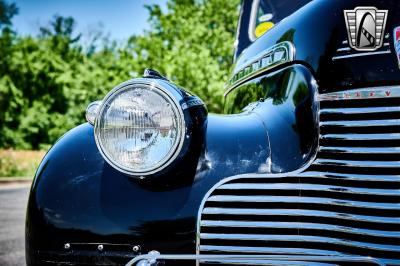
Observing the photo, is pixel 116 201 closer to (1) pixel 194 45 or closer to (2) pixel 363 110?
(2) pixel 363 110

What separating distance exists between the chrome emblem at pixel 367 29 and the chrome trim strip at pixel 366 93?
175mm

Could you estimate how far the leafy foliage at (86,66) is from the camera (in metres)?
15.2

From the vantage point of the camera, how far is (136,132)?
4.99 ft

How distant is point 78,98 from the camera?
95.6 feet

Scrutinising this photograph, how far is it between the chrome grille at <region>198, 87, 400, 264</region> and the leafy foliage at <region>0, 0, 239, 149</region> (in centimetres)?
1269

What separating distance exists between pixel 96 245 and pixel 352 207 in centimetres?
86

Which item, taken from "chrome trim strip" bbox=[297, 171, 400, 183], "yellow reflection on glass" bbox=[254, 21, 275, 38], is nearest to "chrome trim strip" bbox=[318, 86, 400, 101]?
"chrome trim strip" bbox=[297, 171, 400, 183]

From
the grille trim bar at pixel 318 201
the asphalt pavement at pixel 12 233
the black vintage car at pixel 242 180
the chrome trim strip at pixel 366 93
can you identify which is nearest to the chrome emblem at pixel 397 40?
the black vintage car at pixel 242 180

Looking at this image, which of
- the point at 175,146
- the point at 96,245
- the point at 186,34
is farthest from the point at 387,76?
the point at 186,34

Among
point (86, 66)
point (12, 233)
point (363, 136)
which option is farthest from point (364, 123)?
point (86, 66)

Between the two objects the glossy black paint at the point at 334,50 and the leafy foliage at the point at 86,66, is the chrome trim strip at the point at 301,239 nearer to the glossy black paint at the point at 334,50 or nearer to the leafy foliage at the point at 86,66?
the glossy black paint at the point at 334,50

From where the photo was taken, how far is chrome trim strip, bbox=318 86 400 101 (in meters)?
1.50

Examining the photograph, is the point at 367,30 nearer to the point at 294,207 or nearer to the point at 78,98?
the point at 294,207

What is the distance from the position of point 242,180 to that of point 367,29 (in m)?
0.71
